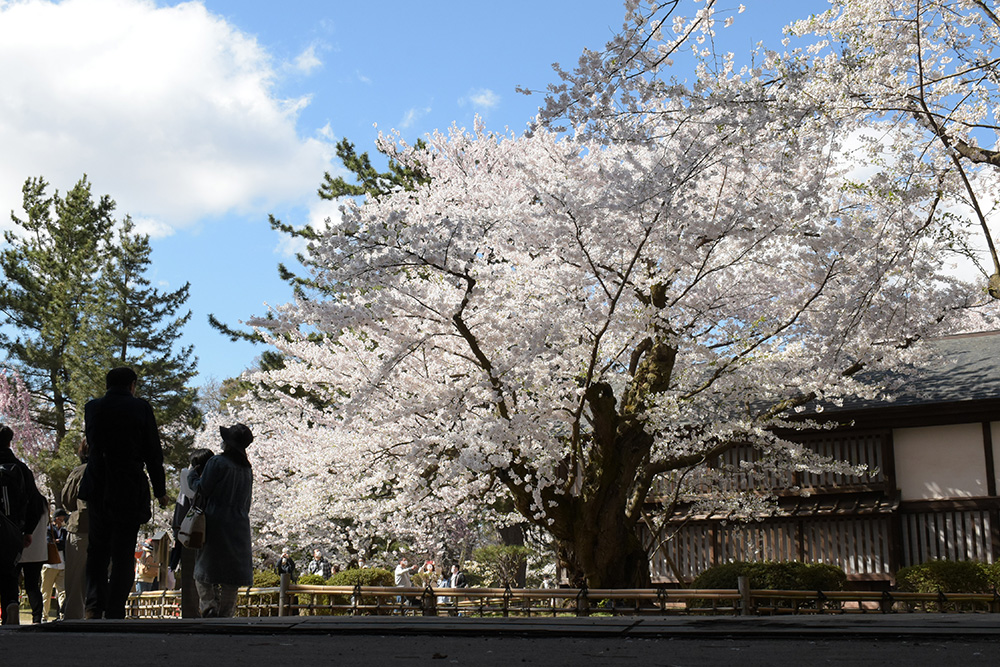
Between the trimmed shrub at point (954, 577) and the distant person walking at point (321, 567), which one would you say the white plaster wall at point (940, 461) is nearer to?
the trimmed shrub at point (954, 577)

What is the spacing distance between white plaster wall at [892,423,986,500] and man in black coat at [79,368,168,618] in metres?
14.1

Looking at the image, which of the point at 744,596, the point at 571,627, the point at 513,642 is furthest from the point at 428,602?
the point at 513,642

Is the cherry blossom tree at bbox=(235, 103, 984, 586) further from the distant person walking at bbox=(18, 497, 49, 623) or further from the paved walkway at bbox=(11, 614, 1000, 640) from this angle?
the paved walkway at bbox=(11, 614, 1000, 640)

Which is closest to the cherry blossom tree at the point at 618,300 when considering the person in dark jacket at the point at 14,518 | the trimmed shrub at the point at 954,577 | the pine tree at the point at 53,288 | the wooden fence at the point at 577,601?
the wooden fence at the point at 577,601

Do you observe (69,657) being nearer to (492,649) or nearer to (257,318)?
(492,649)

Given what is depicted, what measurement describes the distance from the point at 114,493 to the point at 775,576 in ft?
34.6

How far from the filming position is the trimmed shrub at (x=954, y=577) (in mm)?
13141

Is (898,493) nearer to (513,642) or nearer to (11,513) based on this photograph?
(513,642)

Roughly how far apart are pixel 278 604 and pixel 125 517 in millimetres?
6051

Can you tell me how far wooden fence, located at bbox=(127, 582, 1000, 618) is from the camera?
9.62 m

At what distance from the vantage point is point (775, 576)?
1361 centimetres

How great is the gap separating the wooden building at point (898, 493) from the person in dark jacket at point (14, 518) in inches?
488

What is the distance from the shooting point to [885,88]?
35.6 feet

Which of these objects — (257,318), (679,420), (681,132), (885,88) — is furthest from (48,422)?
(885,88)
